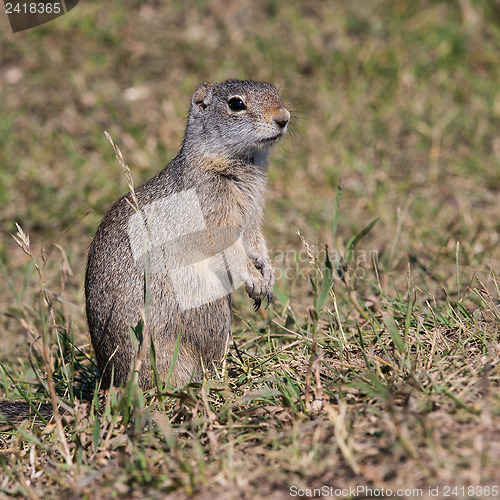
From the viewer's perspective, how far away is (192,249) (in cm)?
383

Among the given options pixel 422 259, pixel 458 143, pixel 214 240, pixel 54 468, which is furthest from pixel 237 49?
pixel 54 468

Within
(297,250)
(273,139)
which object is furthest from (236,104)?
(297,250)

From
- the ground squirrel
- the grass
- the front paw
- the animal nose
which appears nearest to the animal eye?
the ground squirrel

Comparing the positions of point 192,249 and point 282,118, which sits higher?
point 282,118

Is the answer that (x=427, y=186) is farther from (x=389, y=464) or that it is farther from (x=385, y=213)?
(x=389, y=464)

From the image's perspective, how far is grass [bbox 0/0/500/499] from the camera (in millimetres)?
2631

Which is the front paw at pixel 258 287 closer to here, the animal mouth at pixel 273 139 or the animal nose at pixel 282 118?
the animal mouth at pixel 273 139

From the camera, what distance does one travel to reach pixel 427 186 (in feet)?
20.5

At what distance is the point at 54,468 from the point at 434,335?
6.00 feet

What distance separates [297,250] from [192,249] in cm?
195

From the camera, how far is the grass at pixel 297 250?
8.63ft

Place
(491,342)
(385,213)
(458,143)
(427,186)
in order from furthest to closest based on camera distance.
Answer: (458,143) → (427,186) → (385,213) → (491,342)

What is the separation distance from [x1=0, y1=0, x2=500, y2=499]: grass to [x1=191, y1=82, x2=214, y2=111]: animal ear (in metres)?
0.71

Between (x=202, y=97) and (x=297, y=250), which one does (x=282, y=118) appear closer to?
(x=202, y=97)
